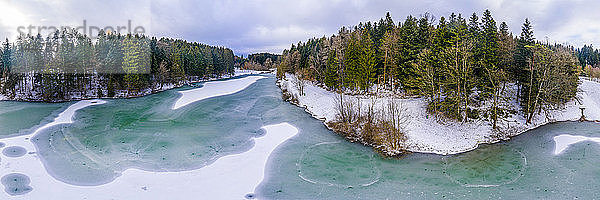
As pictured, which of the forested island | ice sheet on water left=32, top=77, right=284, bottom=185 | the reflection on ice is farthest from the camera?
the forested island

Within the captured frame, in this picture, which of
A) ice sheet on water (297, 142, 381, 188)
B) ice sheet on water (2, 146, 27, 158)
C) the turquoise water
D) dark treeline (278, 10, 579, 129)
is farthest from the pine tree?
ice sheet on water (2, 146, 27, 158)

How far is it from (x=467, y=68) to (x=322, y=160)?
13.5m

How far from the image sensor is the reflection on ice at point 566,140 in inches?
693

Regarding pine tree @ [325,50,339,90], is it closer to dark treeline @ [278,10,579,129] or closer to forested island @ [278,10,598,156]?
dark treeline @ [278,10,579,129]

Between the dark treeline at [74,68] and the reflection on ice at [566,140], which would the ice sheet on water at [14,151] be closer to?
the dark treeline at [74,68]

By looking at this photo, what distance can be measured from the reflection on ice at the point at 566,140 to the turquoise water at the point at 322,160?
377 mm

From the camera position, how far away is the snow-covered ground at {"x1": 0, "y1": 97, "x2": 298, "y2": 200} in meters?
11.4

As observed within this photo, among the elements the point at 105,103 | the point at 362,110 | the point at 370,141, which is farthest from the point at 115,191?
the point at 105,103

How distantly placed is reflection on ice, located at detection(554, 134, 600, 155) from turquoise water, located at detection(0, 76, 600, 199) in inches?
14.8

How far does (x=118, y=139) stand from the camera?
→ 19656mm

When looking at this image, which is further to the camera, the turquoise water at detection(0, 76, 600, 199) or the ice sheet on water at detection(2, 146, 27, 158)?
the ice sheet on water at detection(2, 146, 27, 158)

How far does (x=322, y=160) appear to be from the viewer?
15898 mm

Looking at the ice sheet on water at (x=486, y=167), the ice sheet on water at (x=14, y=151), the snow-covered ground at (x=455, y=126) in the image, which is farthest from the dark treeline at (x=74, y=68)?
the ice sheet on water at (x=486, y=167)

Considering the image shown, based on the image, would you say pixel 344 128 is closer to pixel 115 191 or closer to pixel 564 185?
pixel 564 185
